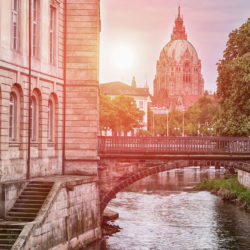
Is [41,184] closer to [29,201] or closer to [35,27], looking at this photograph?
[29,201]

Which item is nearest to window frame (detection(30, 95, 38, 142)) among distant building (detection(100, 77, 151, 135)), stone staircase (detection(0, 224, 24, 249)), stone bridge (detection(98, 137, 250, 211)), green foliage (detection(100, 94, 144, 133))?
stone bridge (detection(98, 137, 250, 211))

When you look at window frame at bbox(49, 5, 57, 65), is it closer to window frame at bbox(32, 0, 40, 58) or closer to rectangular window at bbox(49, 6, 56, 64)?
rectangular window at bbox(49, 6, 56, 64)

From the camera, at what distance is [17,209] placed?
89.6 ft

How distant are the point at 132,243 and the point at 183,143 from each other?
7.09 meters

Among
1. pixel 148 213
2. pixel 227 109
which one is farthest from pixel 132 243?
pixel 227 109

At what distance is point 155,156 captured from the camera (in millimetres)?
36594

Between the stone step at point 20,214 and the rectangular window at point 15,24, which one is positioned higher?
the rectangular window at point 15,24

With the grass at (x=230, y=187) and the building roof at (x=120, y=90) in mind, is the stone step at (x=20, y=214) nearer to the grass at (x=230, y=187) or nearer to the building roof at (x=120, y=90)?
the grass at (x=230, y=187)

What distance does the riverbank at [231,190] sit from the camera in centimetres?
4928

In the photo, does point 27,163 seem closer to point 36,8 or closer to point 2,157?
point 2,157

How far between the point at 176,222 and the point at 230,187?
17049 mm

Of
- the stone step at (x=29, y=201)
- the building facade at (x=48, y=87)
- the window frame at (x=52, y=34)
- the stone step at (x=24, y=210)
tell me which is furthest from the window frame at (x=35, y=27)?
the stone step at (x=24, y=210)

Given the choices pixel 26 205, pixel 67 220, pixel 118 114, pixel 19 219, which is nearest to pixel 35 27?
pixel 26 205

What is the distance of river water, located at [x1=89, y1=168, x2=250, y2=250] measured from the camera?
33.4 metres
